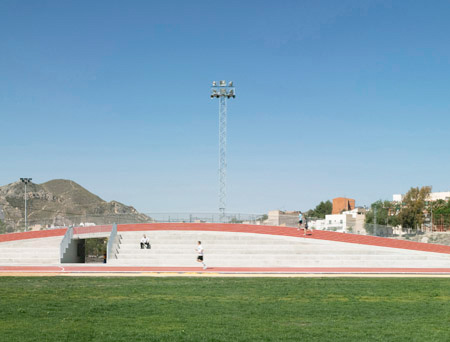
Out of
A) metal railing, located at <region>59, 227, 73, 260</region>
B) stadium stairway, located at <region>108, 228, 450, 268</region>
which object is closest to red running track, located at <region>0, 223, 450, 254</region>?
stadium stairway, located at <region>108, 228, 450, 268</region>

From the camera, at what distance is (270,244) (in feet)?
128

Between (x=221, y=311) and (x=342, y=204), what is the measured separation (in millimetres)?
132739

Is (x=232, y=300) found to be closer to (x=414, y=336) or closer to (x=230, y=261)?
(x=414, y=336)

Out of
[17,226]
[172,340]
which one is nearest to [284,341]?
[172,340]

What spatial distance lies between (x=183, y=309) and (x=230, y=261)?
19516 mm

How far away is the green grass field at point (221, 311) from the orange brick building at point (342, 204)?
402 ft

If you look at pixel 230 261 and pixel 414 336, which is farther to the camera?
pixel 230 261

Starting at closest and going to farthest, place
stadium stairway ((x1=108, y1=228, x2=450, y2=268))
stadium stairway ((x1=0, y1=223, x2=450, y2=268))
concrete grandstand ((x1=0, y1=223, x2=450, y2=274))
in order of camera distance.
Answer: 1. concrete grandstand ((x1=0, y1=223, x2=450, y2=274))
2. stadium stairway ((x1=108, y1=228, x2=450, y2=268))
3. stadium stairway ((x1=0, y1=223, x2=450, y2=268))

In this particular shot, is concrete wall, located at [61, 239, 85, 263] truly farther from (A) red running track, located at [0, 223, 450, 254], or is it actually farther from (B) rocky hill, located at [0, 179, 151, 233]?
(B) rocky hill, located at [0, 179, 151, 233]

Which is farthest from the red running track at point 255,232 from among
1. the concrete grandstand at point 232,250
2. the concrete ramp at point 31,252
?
the concrete ramp at point 31,252

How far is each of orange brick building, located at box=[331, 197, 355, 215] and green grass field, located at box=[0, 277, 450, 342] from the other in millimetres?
122507

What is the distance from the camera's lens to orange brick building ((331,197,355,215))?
140m

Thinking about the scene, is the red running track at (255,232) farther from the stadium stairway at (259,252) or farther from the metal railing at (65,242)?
the metal railing at (65,242)

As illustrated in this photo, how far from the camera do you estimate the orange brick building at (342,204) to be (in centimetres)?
14050
